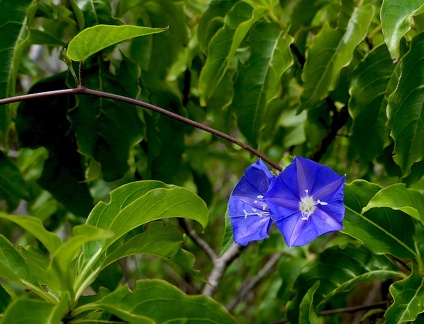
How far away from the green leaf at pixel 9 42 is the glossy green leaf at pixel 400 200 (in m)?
0.69

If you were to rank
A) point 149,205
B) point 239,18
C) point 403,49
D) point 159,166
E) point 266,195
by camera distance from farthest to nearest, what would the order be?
point 159,166 < point 239,18 < point 403,49 < point 266,195 < point 149,205

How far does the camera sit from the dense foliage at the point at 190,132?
92cm

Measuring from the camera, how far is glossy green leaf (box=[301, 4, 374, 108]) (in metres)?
1.24

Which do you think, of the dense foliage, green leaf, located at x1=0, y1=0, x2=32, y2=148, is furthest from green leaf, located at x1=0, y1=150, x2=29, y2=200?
green leaf, located at x1=0, y1=0, x2=32, y2=148

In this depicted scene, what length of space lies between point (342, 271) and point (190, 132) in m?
0.59

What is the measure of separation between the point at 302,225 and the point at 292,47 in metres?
0.51

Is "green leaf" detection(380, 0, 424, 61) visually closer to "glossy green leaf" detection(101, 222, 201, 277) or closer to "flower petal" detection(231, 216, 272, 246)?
"flower petal" detection(231, 216, 272, 246)

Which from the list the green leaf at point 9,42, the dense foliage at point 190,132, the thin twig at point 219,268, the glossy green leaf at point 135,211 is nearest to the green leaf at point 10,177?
the dense foliage at point 190,132

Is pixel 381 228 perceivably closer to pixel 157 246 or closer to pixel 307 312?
pixel 307 312

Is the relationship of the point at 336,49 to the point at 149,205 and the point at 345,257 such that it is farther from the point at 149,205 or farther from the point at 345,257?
the point at 149,205

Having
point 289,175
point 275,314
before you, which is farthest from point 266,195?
point 275,314

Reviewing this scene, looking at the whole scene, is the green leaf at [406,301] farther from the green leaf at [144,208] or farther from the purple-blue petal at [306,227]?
the green leaf at [144,208]

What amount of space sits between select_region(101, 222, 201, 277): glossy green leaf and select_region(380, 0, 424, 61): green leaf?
0.47 meters

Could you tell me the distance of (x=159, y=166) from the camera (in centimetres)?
146
